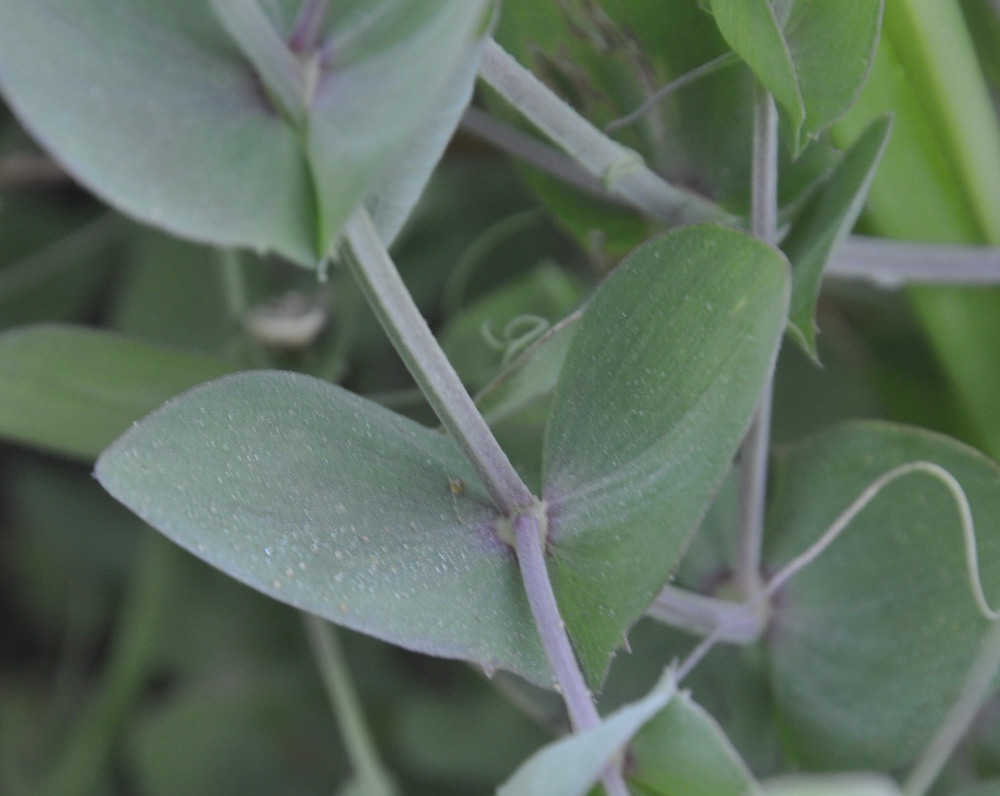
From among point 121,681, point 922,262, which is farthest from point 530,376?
point 121,681

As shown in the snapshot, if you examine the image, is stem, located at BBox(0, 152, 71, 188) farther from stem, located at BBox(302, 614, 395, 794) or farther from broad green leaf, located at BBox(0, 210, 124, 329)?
stem, located at BBox(302, 614, 395, 794)

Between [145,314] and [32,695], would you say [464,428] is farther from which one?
[32,695]

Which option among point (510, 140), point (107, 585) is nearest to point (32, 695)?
point (107, 585)

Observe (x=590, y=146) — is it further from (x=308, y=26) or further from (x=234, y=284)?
(x=234, y=284)

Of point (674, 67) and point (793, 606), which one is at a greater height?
point (674, 67)

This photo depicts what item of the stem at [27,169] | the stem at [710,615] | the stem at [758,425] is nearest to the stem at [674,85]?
the stem at [758,425]

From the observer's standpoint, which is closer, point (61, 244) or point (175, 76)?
point (175, 76)

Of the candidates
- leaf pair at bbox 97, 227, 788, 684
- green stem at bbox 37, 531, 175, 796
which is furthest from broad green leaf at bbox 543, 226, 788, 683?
green stem at bbox 37, 531, 175, 796
